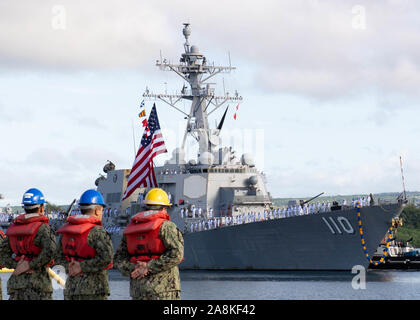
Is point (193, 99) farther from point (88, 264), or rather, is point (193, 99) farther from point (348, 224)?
point (88, 264)

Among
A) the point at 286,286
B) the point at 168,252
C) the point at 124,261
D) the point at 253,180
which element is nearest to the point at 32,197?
the point at 124,261

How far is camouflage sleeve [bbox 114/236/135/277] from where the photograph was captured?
7680mm

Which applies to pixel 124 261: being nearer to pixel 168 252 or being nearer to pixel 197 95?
pixel 168 252

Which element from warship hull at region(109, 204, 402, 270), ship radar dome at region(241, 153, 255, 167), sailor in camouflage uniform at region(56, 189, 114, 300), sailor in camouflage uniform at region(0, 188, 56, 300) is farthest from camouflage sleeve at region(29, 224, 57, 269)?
ship radar dome at region(241, 153, 255, 167)

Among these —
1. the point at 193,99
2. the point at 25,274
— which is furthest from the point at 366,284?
the point at 25,274

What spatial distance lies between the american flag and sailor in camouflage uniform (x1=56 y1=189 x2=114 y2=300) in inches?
1185

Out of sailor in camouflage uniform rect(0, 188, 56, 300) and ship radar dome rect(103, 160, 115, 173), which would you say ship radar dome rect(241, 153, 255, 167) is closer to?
ship radar dome rect(103, 160, 115, 173)

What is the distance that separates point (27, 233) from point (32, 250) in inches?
7.9

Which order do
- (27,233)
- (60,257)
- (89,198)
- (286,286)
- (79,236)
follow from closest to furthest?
(79,236) → (89,198) → (60,257) → (27,233) → (286,286)

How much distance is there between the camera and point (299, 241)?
120 feet

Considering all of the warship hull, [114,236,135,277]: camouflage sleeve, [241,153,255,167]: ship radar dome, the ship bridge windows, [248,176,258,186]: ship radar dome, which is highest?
[241,153,255,167]: ship radar dome

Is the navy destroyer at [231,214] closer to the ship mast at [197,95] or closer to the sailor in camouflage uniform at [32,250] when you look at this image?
the ship mast at [197,95]

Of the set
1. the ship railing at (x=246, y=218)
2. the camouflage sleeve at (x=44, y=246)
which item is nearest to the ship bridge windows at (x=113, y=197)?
the ship railing at (x=246, y=218)
